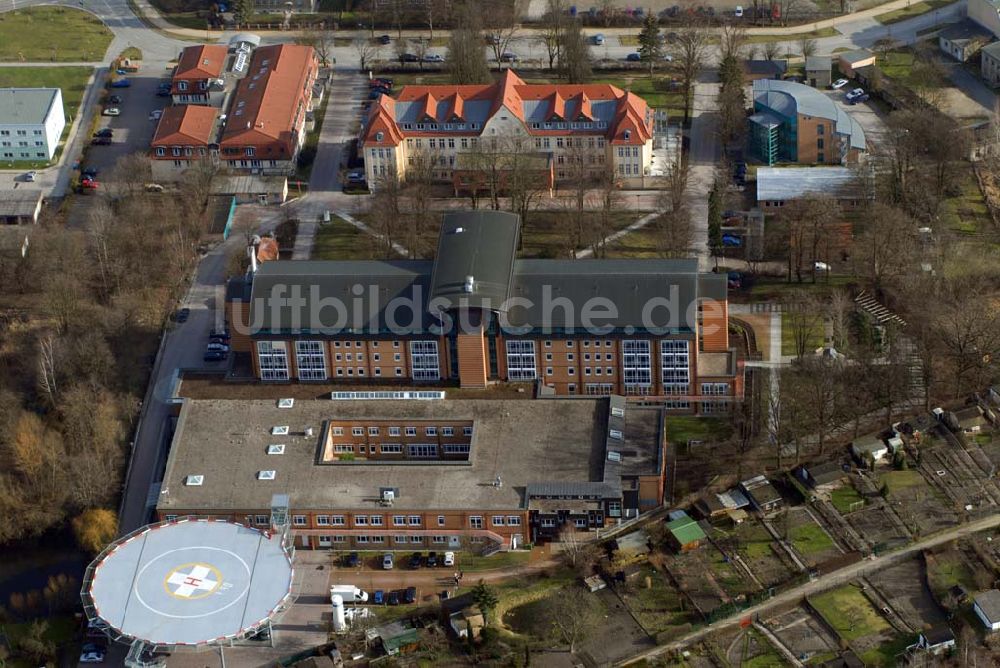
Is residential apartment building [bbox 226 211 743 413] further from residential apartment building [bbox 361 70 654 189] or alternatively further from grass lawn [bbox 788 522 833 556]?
residential apartment building [bbox 361 70 654 189]

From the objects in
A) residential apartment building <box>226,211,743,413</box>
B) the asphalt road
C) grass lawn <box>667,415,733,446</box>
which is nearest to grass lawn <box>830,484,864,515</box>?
the asphalt road

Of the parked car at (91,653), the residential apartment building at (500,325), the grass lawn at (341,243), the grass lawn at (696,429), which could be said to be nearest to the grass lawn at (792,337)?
the residential apartment building at (500,325)

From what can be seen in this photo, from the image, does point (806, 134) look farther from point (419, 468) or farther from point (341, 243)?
point (419, 468)

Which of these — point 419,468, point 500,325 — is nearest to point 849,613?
point 419,468

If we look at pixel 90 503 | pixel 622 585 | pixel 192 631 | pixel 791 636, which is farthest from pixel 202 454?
pixel 791 636

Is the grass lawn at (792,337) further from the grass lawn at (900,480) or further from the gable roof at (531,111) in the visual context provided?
the gable roof at (531,111)

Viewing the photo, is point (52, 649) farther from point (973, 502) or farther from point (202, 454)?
point (973, 502)
